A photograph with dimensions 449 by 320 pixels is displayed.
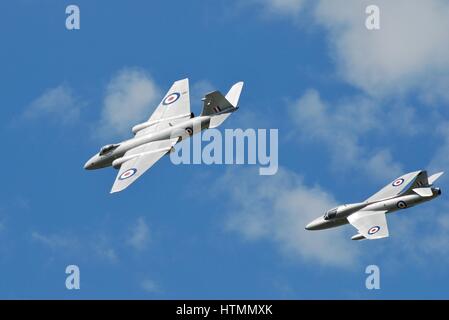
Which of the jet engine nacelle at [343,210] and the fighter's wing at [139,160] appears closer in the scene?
the fighter's wing at [139,160]

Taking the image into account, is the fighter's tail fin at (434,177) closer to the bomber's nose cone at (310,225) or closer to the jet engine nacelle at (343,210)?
the jet engine nacelle at (343,210)

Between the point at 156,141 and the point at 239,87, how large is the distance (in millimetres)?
9992

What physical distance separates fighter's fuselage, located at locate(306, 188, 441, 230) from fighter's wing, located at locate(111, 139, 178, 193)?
15.9m

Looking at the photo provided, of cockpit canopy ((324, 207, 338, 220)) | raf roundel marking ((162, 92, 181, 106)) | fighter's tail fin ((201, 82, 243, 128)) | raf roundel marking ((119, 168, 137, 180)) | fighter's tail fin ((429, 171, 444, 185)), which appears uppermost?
raf roundel marking ((162, 92, 181, 106))

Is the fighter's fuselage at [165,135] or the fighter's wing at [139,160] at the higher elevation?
the fighter's fuselage at [165,135]

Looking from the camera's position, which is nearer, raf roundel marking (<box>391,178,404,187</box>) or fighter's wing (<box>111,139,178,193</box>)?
fighter's wing (<box>111,139,178,193</box>)

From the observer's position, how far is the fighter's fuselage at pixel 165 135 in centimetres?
8381

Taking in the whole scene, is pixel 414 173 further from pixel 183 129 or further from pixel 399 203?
pixel 183 129

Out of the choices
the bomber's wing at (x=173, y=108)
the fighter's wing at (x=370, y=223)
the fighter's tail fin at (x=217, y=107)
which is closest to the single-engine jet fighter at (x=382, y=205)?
the fighter's wing at (x=370, y=223)

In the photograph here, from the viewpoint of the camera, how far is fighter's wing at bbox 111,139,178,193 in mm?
78750

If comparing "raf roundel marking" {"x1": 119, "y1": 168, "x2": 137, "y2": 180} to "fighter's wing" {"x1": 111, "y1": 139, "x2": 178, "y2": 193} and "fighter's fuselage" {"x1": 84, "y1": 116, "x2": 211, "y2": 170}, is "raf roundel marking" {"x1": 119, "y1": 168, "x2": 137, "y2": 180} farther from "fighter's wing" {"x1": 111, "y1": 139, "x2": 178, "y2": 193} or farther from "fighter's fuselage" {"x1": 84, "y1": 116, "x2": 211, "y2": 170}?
"fighter's fuselage" {"x1": 84, "y1": 116, "x2": 211, "y2": 170}

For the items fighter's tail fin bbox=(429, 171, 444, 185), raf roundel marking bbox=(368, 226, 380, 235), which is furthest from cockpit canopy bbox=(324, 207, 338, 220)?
fighter's tail fin bbox=(429, 171, 444, 185)

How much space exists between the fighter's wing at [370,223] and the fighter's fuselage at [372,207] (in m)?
0.56

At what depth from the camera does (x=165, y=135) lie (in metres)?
83.8
